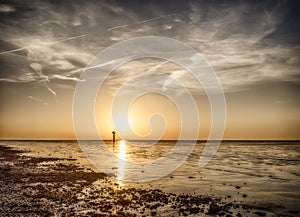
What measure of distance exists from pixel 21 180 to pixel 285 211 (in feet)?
88.0

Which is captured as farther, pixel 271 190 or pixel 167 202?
pixel 271 190

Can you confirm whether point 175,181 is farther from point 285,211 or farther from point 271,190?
point 285,211

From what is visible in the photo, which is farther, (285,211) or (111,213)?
(285,211)

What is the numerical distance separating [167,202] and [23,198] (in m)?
11.5

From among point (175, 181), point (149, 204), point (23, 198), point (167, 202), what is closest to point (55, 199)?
point (23, 198)

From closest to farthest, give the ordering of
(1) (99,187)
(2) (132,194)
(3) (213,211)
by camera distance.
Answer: (3) (213,211)
(2) (132,194)
(1) (99,187)

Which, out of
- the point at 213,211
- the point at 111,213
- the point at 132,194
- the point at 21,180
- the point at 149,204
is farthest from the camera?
the point at 21,180

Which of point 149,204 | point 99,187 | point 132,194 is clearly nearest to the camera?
point 149,204

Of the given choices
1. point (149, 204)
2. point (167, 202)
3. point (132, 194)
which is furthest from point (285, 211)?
point (132, 194)

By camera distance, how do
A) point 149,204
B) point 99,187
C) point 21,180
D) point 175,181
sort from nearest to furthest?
point 149,204 → point 99,187 → point 21,180 → point 175,181

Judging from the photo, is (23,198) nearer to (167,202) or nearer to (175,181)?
(167,202)

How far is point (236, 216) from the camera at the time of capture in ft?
60.7

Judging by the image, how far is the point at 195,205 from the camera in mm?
21234

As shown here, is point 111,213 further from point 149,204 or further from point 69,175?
point 69,175
